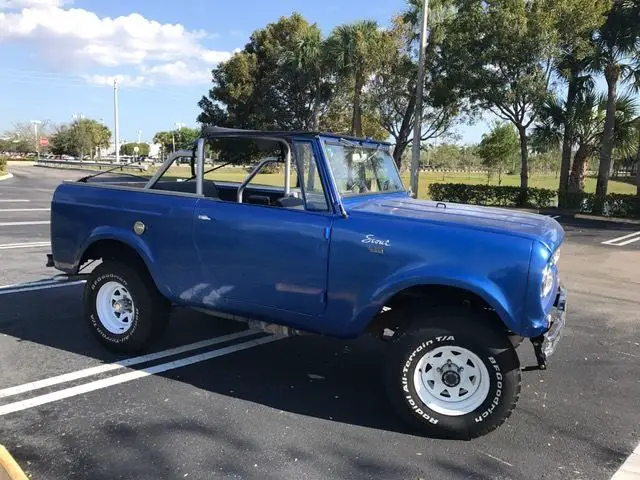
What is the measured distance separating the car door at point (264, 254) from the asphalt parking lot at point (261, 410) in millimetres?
744

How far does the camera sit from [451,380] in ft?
11.7

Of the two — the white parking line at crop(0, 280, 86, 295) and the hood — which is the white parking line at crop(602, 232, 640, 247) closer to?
the hood

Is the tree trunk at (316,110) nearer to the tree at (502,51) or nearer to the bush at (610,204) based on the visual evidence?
the tree at (502,51)

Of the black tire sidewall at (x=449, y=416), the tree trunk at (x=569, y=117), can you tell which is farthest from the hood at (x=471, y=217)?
the tree trunk at (x=569, y=117)

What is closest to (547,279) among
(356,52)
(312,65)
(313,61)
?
(356,52)

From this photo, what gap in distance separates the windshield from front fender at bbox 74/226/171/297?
1677mm

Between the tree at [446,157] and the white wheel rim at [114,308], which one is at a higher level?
the tree at [446,157]

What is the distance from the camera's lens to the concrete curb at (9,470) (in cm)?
280

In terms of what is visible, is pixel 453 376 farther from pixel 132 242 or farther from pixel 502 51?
pixel 502 51

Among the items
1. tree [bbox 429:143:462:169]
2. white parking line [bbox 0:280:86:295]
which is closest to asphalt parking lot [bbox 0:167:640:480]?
white parking line [bbox 0:280:86:295]

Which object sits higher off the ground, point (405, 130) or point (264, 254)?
point (405, 130)

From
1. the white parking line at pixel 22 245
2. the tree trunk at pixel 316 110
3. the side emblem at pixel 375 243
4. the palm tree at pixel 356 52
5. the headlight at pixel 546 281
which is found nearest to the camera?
the headlight at pixel 546 281

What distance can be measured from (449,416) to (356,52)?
26064 mm

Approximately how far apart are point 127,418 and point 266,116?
34.8 m
